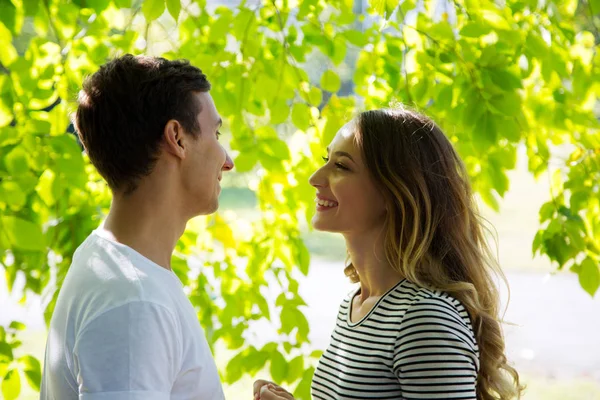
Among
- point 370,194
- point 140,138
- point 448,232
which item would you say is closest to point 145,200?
point 140,138

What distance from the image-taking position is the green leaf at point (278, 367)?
1.77 meters

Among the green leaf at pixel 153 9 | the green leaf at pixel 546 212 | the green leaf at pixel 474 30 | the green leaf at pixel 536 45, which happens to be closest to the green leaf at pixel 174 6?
the green leaf at pixel 153 9

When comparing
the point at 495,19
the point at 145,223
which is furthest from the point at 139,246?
the point at 495,19

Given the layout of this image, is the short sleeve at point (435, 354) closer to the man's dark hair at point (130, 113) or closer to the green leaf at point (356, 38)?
the man's dark hair at point (130, 113)

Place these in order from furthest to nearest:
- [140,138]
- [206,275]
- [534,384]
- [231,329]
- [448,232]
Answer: [534,384] → [206,275] → [231,329] → [448,232] → [140,138]

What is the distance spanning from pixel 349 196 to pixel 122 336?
0.49 meters

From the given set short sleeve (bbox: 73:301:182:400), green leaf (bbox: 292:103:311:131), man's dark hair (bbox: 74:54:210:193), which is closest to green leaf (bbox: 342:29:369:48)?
green leaf (bbox: 292:103:311:131)

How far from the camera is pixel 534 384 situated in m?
3.11

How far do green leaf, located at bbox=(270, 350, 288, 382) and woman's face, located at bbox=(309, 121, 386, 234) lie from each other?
0.60 metres

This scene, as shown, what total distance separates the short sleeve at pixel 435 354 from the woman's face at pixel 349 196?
20cm

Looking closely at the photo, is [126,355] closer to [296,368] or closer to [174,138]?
[174,138]

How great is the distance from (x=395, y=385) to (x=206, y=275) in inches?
38.8

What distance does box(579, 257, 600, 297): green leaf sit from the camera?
1.73 meters

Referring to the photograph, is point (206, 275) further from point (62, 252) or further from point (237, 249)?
point (62, 252)
